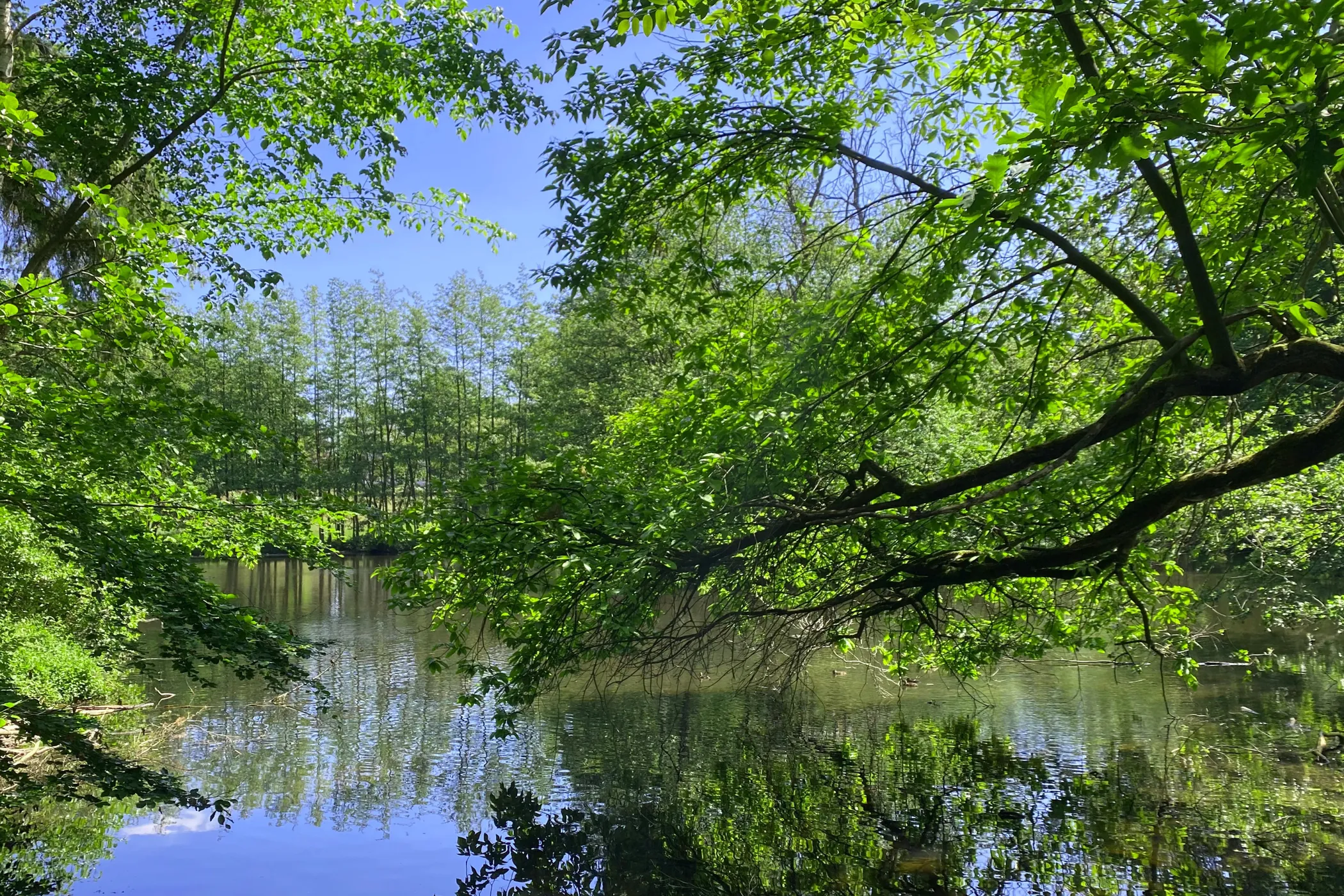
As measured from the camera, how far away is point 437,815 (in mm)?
8812

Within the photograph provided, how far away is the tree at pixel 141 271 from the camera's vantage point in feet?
20.3

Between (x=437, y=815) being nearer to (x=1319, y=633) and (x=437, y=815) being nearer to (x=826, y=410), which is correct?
(x=826, y=410)

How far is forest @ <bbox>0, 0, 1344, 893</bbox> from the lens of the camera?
452 centimetres

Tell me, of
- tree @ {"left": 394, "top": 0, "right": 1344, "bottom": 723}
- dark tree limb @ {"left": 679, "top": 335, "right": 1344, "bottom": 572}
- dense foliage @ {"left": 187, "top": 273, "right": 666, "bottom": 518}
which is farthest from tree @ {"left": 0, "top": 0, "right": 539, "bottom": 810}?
dense foliage @ {"left": 187, "top": 273, "right": 666, "bottom": 518}

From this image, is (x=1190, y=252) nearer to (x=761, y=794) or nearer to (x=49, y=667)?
(x=761, y=794)

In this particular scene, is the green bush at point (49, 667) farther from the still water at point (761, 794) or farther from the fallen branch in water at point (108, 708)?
the still water at point (761, 794)

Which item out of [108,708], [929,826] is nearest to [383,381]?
[108,708]

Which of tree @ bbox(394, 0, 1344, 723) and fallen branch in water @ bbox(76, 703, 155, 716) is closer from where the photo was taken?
tree @ bbox(394, 0, 1344, 723)

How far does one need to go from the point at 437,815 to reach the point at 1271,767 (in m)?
8.66

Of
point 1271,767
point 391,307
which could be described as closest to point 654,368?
point 1271,767

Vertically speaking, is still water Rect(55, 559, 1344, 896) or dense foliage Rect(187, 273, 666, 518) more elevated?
dense foliage Rect(187, 273, 666, 518)

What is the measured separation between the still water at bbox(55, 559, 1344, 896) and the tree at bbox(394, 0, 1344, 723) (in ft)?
6.31

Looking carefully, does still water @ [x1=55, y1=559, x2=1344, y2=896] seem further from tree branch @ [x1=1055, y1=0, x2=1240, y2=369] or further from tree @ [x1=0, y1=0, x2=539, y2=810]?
tree branch @ [x1=1055, y1=0, x2=1240, y2=369]

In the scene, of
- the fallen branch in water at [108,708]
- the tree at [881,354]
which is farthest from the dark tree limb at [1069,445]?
the fallen branch in water at [108,708]
